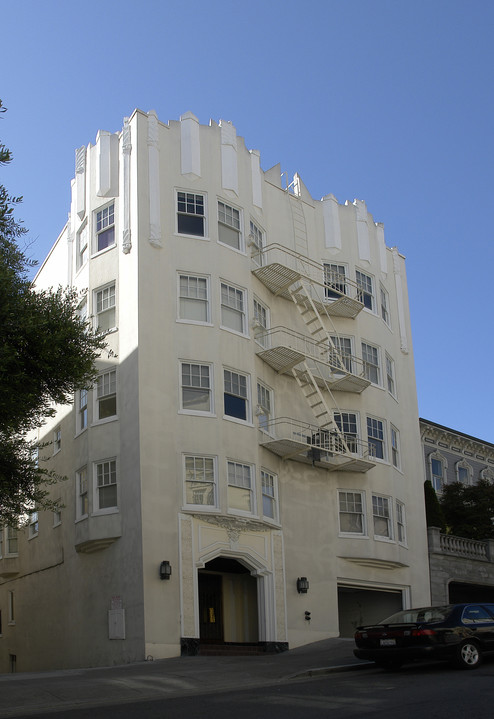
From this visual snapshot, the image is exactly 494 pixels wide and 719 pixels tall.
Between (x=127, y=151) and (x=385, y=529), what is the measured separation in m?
15.7

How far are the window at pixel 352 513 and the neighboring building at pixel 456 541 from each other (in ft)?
16.5

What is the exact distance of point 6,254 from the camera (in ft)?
62.1

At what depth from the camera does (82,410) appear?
27.2 m

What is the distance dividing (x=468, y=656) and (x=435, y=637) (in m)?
0.81

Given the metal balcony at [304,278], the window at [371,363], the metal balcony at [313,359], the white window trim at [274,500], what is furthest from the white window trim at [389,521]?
the metal balcony at [304,278]

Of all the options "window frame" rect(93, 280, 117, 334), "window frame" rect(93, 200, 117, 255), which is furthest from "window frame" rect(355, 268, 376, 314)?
"window frame" rect(93, 280, 117, 334)

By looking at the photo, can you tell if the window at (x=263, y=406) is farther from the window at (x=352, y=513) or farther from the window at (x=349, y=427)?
the window at (x=352, y=513)

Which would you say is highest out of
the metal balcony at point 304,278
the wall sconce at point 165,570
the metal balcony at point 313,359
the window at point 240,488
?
the metal balcony at point 304,278

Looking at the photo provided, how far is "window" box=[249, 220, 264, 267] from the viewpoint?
2870 centimetres

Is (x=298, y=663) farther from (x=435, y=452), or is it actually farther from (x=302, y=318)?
(x=435, y=452)

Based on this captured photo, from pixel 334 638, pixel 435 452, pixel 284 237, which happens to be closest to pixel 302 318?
pixel 284 237

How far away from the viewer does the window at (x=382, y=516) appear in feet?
99.6

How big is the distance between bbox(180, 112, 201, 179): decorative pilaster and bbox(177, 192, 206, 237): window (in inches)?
28.2

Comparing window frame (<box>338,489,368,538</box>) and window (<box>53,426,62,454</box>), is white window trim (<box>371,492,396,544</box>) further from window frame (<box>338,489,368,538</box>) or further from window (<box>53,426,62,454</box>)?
window (<box>53,426,62,454</box>)
